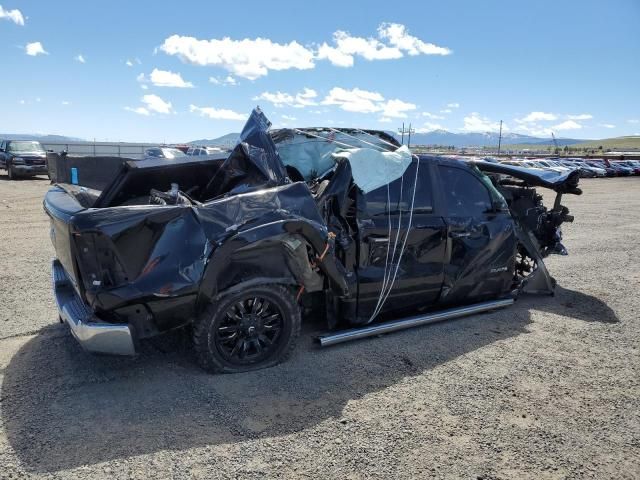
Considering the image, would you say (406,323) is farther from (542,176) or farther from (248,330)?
(542,176)

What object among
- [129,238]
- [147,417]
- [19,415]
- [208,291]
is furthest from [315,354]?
[19,415]

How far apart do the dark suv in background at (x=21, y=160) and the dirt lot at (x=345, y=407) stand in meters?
18.9

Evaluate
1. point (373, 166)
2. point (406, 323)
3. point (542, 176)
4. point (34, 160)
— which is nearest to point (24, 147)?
point (34, 160)

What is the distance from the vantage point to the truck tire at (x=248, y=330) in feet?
12.3

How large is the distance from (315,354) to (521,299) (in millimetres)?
3155

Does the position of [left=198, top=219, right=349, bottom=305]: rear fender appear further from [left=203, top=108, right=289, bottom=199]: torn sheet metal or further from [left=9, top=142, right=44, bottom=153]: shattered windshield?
[left=9, top=142, right=44, bottom=153]: shattered windshield

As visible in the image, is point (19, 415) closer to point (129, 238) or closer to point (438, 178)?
point (129, 238)

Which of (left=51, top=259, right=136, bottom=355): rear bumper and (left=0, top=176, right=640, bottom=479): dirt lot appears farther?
(left=51, top=259, right=136, bottom=355): rear bumper

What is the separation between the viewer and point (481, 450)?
314cm

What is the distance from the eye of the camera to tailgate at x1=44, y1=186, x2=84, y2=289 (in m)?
3.45

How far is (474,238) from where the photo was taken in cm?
525

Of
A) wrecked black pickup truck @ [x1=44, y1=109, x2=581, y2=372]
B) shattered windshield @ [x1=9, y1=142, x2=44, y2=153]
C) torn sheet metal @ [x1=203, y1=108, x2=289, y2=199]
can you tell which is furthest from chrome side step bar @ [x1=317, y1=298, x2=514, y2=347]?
shattered windshield @ [x1=9, y1=142, x2=44, y2=153]

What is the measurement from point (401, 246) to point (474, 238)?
3.31 feet

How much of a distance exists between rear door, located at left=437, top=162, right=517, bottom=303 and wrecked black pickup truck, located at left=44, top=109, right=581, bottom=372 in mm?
→ 17
